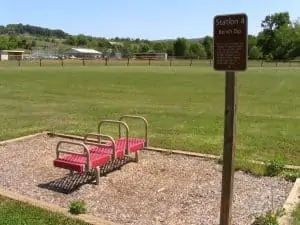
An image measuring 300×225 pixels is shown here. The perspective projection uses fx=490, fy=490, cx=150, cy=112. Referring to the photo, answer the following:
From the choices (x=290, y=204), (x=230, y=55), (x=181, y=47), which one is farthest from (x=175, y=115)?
(x=181, y=47)

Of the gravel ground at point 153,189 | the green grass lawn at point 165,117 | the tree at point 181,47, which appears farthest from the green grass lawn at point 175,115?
the tree at point 181,47

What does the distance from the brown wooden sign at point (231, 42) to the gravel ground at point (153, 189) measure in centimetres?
204

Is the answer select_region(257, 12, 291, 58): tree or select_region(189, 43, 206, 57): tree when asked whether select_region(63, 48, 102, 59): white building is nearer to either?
select_region(189, 43, 206, 57): tree

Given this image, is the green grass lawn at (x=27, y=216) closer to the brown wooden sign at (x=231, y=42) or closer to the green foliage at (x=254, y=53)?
the brown wooden sign at (x=231, y=42)

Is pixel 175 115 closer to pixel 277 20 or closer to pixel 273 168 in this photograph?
Result: pixel 273 168

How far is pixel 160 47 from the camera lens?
157000 millimetres

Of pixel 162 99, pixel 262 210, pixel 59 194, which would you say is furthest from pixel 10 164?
pixel 162 99

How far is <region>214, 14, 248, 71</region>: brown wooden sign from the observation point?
13.1 ft

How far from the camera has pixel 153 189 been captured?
6.54 m

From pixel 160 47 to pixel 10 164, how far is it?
495 feet

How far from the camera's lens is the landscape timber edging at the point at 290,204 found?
17.0ft

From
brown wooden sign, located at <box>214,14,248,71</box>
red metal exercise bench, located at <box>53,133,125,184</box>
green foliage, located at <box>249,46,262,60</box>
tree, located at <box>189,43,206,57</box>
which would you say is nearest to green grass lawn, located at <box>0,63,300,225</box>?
red metal exercise bench, located at <box>53,133,125,184</box>

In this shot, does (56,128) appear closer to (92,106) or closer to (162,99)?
(92,106)

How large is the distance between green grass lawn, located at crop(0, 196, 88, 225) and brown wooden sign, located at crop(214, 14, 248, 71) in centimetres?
227
